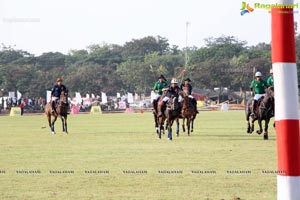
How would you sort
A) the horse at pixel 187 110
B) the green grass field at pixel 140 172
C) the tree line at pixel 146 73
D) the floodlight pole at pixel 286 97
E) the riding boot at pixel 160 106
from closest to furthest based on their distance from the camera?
the floodlight pole at pixel 286 97
the green grass field at pixel 140 172
the riding boot at pixel 160 106
the horse at pixel 187 110
the tree line at pixel 146 73

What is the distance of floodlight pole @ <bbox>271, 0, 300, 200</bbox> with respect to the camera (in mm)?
4191

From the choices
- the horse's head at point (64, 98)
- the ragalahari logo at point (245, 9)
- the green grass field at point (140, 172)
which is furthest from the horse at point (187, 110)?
the ragalahari logo at point (245, 9)

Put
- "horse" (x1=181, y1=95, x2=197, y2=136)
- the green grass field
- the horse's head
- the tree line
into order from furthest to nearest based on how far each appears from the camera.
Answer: the tree line, the horse's head, "horse" (x1=181, y1=95, x2=197, y2=136), the green grass field

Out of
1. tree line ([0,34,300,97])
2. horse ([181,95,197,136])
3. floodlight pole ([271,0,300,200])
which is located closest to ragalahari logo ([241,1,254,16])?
floodlight pole ([271,0,300,200])

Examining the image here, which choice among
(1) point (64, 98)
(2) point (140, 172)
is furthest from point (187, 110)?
(2) point (140, 172)

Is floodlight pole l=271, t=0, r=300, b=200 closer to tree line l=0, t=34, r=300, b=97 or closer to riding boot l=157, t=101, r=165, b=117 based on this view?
riding boot l=157, t=101, r=165, b=117

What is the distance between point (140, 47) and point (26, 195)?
139 meters

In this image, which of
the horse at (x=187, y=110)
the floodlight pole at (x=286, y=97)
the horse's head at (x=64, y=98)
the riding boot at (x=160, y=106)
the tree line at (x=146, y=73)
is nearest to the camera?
the floodlight pole at (x=286, y=97)

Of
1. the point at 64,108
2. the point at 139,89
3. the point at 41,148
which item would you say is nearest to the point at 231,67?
the point at 139,89

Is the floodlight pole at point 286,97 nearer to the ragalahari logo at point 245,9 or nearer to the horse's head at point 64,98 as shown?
the ragalahari logo at point 245,9

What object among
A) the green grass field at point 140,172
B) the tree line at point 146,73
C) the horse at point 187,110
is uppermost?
the tree line at point 146,73

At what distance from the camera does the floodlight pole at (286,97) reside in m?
4.19

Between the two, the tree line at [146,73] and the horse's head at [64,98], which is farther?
the tree line at [146,73]

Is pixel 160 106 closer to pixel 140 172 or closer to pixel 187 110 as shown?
pixel 187 110
